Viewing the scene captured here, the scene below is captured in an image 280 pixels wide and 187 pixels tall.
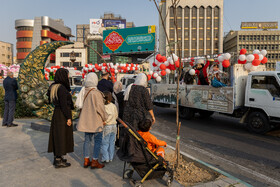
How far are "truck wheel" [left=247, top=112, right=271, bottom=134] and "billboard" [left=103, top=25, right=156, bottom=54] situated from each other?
44665 mm

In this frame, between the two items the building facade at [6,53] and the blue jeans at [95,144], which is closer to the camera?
the blue jeans at [95,144]

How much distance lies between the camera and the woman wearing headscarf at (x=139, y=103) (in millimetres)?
4469

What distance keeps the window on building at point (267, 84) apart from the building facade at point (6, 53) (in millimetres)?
108443

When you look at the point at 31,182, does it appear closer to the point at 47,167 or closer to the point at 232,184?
the point at 47,167

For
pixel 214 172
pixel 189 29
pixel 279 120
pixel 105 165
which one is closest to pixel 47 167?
pixel 105 165

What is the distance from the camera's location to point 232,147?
A: 588 cm

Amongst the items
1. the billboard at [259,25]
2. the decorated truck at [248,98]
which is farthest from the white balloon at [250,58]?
the billboard at [259,25]

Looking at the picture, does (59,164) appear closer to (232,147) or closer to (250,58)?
(232,147)

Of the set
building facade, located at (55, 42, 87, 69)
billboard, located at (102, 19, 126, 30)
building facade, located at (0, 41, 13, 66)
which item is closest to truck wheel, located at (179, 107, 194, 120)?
building facade, located at (55, 42, 87, 69)

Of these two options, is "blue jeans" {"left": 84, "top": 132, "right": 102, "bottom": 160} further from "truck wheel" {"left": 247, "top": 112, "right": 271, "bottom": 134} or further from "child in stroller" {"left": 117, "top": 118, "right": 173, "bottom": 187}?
"truck wheel" {"left": 247, "top": 112, "right": 271, "bottom": 134}

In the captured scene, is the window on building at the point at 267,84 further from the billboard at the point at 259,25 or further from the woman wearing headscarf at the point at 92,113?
the billboard at the point at 259,25

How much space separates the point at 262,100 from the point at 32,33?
10587 cm

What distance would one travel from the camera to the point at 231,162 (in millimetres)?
4777

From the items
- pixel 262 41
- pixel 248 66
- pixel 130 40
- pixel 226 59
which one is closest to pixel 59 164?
pixel 248 66
